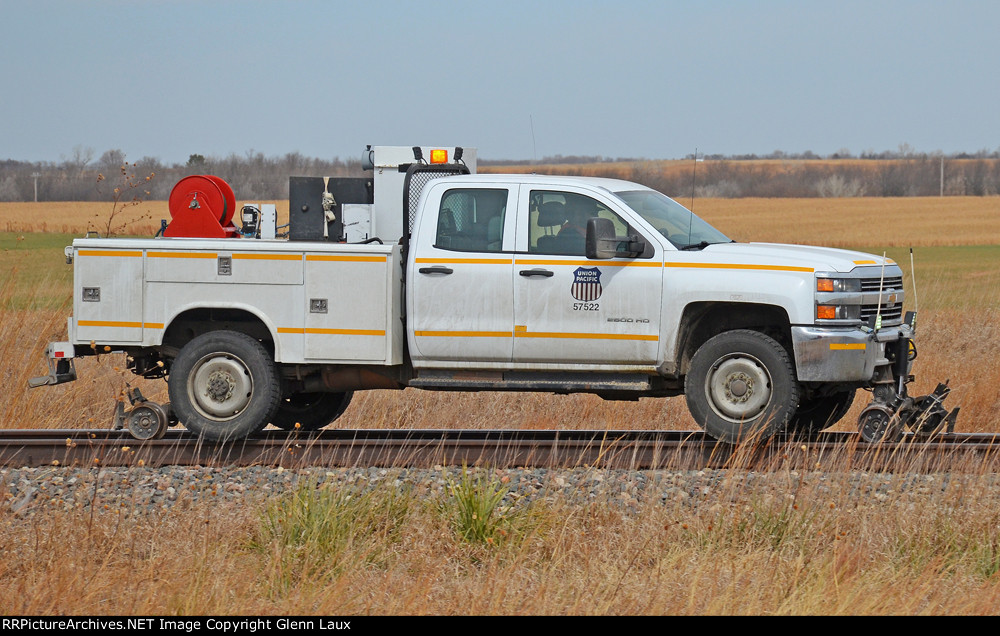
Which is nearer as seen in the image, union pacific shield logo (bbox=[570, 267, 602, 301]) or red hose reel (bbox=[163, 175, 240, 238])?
union pacific shield logo (bbox=[570, 267, 602, 301])

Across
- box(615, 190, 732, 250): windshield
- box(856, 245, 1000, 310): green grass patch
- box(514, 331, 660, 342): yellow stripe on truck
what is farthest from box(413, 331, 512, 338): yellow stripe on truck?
box(856, 245, 1000, 310): green grass patch

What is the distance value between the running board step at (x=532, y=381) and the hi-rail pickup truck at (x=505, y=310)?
0.05ft

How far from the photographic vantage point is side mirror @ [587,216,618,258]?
8.27 meters

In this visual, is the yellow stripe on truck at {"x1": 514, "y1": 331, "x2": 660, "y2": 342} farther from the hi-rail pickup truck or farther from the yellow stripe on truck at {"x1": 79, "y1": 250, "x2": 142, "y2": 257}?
the yellow stripe on truck at {"x1": 79, "y1": 250, "x2": 142, "y2": 257}

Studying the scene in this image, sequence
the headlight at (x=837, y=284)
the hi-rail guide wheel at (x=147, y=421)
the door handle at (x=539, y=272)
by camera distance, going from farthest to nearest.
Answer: the hi-rail guide wheel at (x=147, y=421) < the door handle at (x=539, y=272) < the headlight at (x=837, y=284)

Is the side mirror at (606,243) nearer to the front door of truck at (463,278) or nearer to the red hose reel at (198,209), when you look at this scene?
the front door of truck at (463,278)

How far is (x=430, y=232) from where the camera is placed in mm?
8805

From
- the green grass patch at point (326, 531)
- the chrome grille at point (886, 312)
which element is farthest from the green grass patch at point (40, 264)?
the chrome grille at point (886, 312)

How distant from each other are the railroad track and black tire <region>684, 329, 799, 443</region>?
18 cm

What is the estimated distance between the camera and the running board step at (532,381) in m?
8.56

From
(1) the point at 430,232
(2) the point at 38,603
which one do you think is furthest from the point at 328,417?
(2) the point at 38,603

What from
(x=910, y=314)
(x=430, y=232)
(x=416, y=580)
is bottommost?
(x=416, y=580)
